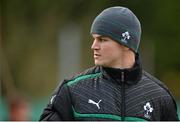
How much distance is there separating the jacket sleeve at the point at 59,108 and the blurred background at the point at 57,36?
54.8 ft

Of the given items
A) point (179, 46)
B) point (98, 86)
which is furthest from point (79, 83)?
point (179, 46)

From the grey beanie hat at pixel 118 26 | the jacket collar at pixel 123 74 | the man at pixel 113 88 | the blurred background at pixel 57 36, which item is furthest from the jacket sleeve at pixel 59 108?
the blurred background at pixel 57 36

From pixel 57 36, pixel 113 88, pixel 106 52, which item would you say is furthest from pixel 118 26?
pixel 57 36

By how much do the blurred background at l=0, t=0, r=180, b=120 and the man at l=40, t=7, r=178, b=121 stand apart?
16.5 meters

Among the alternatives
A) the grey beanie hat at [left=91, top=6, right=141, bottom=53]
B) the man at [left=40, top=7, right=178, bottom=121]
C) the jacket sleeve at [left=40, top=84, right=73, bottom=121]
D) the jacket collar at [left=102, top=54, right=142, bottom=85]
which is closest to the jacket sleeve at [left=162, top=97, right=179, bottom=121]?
the man at [left=40, top=7, right=178, bottom=121]

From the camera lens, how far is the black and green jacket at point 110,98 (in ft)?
15.8

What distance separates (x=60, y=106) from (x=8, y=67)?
17943 mm

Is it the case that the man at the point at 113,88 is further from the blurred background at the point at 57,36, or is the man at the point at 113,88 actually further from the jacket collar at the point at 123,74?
the blurred background at the point at 57,36

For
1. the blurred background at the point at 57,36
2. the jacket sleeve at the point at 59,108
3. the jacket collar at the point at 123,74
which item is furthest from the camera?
the blurred background at the point at 57,36

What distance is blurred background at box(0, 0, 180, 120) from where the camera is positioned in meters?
22.3

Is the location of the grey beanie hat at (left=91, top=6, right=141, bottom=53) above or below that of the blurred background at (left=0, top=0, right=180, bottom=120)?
above

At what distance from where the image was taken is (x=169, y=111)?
497 centimetres

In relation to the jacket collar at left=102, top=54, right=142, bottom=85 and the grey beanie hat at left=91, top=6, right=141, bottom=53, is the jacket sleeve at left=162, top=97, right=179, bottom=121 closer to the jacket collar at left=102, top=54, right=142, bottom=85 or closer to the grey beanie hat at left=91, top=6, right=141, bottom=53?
the jacket collar at left=102, top=54, right=142, bottom=85

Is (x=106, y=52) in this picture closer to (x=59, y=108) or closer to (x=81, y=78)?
(x=81, y=78)
